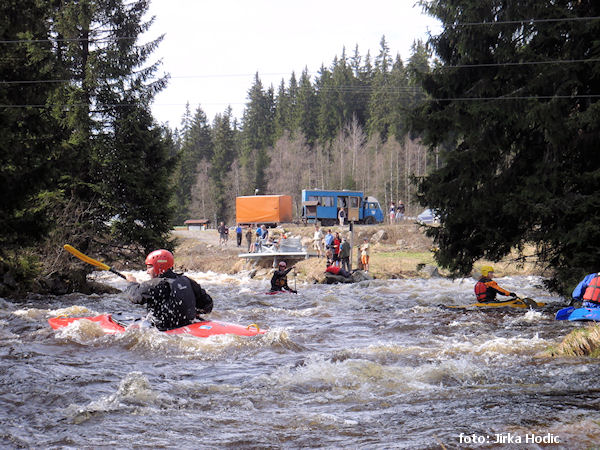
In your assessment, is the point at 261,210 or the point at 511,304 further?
the point at 261,210

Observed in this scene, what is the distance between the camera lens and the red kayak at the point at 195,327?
32.1 feet

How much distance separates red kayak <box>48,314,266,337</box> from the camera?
980 cm

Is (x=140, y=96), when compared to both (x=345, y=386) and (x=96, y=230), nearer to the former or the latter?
(x=96, y=230)

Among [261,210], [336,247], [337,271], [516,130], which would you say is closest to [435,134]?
[516,130]

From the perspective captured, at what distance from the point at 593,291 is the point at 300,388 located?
18.9 feet

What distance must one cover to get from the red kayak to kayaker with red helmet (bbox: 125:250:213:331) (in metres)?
0.17

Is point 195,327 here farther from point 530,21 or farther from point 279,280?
point 279,280

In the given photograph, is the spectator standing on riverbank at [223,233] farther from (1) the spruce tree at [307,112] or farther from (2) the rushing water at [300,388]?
(1) the spruce tree at [307,112]

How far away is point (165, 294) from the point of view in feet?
31.4

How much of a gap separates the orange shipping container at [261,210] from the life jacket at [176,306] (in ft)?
142

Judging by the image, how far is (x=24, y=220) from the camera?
14.3 metres

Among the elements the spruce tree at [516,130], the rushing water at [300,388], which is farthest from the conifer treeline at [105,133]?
the spruce tree at [516,130]

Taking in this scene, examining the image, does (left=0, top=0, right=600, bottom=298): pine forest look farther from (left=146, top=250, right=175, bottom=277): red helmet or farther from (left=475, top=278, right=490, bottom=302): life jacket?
(left=146, top=250, right=175, bottom=277): red helmet

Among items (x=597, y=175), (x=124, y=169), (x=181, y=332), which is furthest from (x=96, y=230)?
(x=597, y=175)
